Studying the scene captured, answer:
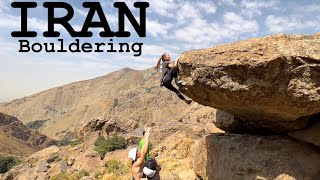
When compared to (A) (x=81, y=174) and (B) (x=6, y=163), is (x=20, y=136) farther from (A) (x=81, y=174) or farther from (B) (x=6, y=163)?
(A) (x=81, y=174)

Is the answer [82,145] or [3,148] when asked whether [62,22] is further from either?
[3,148]

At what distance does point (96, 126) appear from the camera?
39.1 m

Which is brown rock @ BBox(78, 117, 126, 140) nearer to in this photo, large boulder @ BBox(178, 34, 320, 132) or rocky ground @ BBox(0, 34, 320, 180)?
rocky ground @ BBox(0, 34, 320, 180)

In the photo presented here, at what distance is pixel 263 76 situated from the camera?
29.1 feet

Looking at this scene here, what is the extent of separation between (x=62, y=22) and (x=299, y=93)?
15.1 m

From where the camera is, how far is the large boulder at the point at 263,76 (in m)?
8.58

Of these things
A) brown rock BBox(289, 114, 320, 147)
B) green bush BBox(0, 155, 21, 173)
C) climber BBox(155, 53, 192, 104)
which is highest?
climber BBox(155, 53, 192, 104)

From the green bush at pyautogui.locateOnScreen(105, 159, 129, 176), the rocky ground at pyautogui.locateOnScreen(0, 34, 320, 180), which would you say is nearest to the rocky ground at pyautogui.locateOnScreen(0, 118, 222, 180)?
the green bush at pyautogui.locateOnScreen(105, 159, 129, 176)

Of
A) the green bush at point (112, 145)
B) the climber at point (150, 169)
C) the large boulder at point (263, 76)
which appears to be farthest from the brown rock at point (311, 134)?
the green bush at point (112, 145)

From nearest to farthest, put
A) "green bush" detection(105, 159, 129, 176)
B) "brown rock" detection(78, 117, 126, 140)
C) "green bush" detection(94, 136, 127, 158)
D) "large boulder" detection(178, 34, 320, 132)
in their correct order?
"large boulder" detection(178, 34, 320, 132)
"green bush" detection(105, 159, 129, 176)
"green bush" detection(94, 136, 127, 158)
"brown rock" detection(78, 117, 126, 140)

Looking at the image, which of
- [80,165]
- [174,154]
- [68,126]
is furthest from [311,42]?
[68,126]

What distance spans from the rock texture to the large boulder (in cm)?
71

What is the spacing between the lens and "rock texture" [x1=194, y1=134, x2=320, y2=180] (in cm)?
1016

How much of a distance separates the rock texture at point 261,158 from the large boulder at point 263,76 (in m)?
0.71
